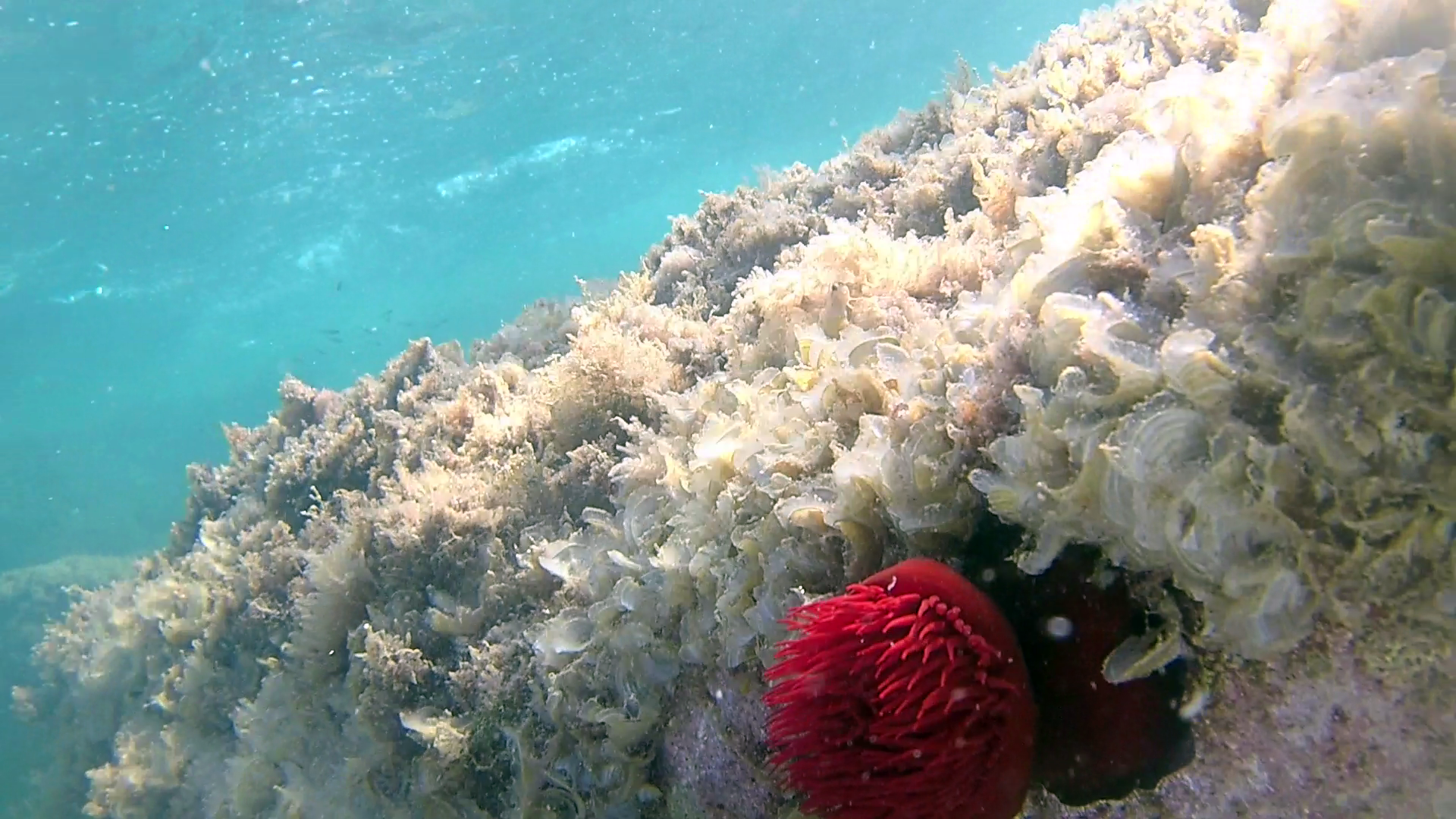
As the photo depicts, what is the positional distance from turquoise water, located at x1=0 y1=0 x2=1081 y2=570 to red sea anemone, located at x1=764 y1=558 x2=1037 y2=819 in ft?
71.5

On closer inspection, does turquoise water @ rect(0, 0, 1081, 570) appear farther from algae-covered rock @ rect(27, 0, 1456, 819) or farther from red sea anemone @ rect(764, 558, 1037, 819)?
red sea anemone @ rect(764, 558, 1037, 819)

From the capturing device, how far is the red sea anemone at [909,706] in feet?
5.26

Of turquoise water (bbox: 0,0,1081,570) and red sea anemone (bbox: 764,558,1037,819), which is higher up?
red sea anemone (bbox: 764,558,1037,819)

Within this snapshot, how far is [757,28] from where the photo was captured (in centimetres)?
2866

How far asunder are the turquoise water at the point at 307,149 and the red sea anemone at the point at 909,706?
71.5 feet

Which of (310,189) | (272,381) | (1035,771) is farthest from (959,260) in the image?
(272,381)

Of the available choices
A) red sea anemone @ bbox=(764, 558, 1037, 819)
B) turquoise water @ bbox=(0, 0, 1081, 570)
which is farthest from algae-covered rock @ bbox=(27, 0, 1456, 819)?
turquoise water @ bbox=(0, 0, 1081, 570)

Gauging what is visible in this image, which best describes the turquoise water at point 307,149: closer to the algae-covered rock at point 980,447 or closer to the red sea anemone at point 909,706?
the algae-covered rock at point 980,447

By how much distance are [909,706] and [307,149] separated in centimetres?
2971

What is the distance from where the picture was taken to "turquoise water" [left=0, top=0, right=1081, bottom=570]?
19.9 metres

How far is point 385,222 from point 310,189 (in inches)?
326

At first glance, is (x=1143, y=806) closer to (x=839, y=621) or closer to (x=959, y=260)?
(x=839, y=621)

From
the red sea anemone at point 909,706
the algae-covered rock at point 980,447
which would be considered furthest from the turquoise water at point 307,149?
the red sea anemone at point 909,706

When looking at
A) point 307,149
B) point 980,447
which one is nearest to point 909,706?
point 980,447
